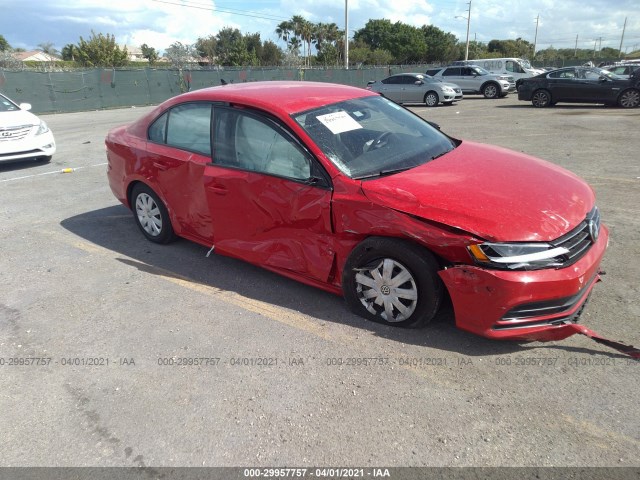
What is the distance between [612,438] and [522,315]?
762mm

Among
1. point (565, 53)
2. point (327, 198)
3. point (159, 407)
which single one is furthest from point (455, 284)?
point (565, 53)

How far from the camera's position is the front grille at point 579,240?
9.39 ft

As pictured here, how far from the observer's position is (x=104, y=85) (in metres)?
25.1

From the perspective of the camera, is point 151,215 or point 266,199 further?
point 151,215

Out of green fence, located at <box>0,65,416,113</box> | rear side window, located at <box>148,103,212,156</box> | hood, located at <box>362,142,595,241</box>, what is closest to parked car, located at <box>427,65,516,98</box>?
green fence, located at <box>0,65,416,113</box>

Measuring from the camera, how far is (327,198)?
11.0ft

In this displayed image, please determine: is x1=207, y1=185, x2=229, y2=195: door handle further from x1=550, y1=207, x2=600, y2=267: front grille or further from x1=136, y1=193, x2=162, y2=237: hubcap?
x1=550, y1=207, x2=600, y2=267: front grille

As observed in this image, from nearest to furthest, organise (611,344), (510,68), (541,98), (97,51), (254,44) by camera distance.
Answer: (611,344)
(541,98)
(510,68)
(97,51)
(254,44)

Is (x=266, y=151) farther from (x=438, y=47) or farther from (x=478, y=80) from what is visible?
(x=438, y=47)

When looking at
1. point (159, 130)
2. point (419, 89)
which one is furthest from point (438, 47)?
point (159, 130)

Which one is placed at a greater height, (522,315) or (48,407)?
(522,315)

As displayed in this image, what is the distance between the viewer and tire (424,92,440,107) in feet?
66.6

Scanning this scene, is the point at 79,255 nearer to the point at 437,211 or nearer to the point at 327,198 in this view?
the point at 327,198

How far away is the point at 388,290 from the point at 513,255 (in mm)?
864
